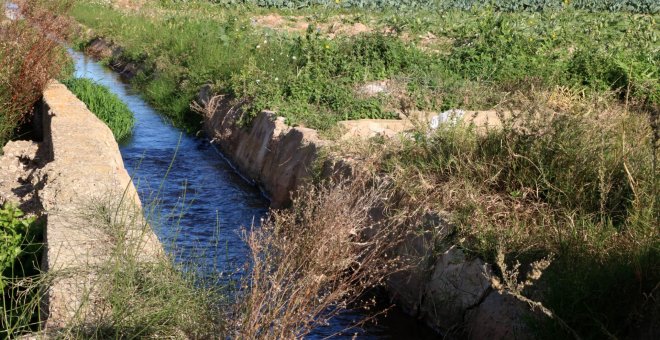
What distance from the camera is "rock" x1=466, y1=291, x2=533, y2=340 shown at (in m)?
5.76

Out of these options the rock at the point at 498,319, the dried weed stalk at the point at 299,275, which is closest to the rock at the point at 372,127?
the dried weed stalk at the point at 299,275

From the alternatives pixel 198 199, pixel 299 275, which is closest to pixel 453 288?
pixel 299 275

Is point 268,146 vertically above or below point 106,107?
above

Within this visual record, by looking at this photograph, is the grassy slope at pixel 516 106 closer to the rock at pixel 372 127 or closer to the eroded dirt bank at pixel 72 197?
the rock at pixel 372 127

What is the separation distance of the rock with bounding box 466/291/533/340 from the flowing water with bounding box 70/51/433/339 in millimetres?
791

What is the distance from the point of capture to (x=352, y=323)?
7.14 meters

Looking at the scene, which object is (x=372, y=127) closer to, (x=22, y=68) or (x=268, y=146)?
(x=268, y=146)

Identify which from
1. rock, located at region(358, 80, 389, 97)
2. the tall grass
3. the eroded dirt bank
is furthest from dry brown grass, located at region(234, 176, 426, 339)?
rock, located at region(358, 80, 389, 97)

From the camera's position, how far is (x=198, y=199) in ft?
34.5

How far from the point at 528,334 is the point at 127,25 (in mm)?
17982

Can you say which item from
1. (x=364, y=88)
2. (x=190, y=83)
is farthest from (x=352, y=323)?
(x=190, y=83)

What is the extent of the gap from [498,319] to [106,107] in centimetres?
883

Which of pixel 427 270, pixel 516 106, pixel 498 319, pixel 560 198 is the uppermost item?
pixel 560 198

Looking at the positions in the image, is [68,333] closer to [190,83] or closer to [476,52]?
[476,52]
